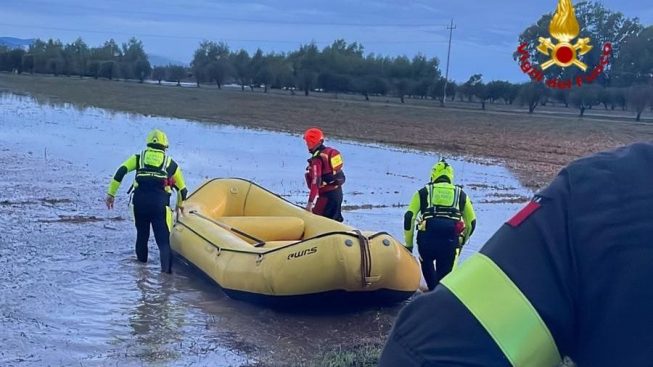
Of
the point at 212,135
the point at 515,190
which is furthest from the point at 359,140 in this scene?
the point at 515,190

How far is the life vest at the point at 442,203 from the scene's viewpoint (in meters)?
7.84

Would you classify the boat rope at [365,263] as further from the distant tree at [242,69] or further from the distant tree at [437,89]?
the distant tree at [242,69]

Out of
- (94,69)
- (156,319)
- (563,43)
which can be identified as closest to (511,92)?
(94,69)

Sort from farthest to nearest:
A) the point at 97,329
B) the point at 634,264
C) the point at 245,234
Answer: the point at 245,234, the point at 97,329, the point at 634,264

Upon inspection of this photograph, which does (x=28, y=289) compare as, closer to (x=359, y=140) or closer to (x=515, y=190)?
(x=515, y=190)

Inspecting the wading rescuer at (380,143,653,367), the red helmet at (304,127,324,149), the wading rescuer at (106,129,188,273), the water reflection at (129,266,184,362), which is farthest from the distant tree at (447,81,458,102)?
the wading rescuer at (380,143,653,367)

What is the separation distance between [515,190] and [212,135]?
43.6 feet

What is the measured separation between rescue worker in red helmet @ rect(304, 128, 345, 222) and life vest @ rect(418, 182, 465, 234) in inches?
88.6

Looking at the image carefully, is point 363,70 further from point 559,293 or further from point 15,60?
point 559,293

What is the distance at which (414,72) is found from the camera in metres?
75.0

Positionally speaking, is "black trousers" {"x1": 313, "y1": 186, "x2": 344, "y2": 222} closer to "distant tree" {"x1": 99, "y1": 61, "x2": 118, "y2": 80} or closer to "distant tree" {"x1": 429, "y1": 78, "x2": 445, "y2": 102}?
"distant tree" {"x1": 429, "y1": 78, "x2": 445, "y2": 102}

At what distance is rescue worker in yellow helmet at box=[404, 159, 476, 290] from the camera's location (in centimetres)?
783

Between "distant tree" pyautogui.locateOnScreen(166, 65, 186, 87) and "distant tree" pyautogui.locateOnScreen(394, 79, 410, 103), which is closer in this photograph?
"distant tree" pyautogui.locateOnScreen(394, 79, 410, 103)

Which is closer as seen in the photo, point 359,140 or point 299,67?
point 359,140
